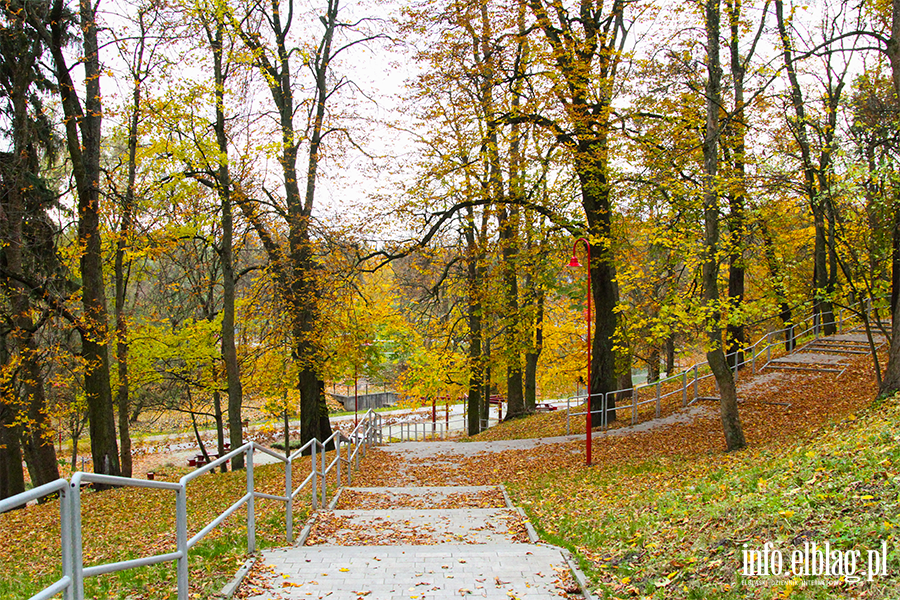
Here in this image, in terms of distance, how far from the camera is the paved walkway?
448cm

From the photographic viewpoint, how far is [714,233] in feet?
35.1

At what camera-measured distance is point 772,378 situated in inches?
690

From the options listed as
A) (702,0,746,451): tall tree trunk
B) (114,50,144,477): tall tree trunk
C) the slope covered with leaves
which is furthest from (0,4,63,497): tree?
(702,0,746,451): tall tree trunk

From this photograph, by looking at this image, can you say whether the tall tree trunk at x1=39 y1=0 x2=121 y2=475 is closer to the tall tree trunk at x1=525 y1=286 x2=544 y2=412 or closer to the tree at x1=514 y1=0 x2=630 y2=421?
the tree at x1=514 y1=0 x2=630 y2=421

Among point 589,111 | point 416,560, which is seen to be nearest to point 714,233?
point 589,111

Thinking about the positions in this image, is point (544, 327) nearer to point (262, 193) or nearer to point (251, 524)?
point (262, 193)

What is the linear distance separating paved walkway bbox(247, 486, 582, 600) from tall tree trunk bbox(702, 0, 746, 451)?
5.08 meters

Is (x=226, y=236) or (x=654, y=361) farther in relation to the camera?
(x=654, y=361)

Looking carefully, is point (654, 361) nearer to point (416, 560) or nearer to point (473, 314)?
point (473, 314)

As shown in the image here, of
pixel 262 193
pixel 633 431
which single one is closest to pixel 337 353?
pixel 262 193

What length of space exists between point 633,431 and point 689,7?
9.25 metres

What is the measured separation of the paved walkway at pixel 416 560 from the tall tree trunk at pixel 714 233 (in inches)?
200

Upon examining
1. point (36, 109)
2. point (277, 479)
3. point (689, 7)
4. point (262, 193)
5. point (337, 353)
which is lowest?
point (277, 479)

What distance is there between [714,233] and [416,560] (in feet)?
25.9
